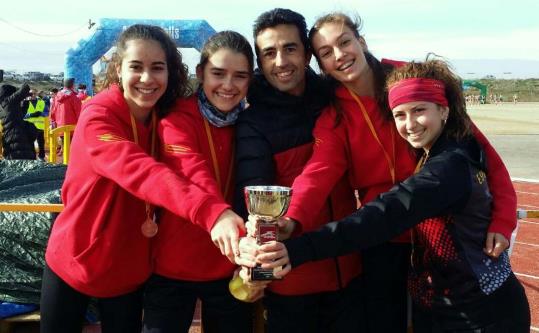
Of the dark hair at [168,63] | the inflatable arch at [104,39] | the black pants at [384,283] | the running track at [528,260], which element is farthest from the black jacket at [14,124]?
the black pants at [384,283]

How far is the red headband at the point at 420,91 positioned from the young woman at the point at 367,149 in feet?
0.88

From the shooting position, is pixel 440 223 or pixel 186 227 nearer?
pixel 440 223

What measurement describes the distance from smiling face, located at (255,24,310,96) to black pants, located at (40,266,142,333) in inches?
44.7

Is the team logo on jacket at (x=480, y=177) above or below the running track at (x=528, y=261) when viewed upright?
above

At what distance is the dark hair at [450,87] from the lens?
2.31 m

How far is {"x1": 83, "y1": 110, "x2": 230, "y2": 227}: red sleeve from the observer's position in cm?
205

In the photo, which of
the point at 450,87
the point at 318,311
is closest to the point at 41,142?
the point at 318,311

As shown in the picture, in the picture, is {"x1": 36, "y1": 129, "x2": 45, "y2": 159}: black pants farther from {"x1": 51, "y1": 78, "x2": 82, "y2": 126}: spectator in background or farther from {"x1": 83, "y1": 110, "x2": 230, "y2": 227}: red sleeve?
{"x1": 83, "y1": 110, "x2": 230, "y2": 227}: red sleeve

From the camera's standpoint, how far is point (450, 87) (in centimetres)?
235

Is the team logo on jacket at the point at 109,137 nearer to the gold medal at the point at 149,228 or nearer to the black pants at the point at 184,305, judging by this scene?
the gold medal at the point at 149,228

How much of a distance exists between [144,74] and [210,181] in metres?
0.57

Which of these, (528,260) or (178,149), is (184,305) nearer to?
(178,149)

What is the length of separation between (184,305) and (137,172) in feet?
2.19

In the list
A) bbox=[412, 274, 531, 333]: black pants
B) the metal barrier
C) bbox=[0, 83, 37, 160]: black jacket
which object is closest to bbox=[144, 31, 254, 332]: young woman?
bbox=[412, 274, 531, 333]: black pants
